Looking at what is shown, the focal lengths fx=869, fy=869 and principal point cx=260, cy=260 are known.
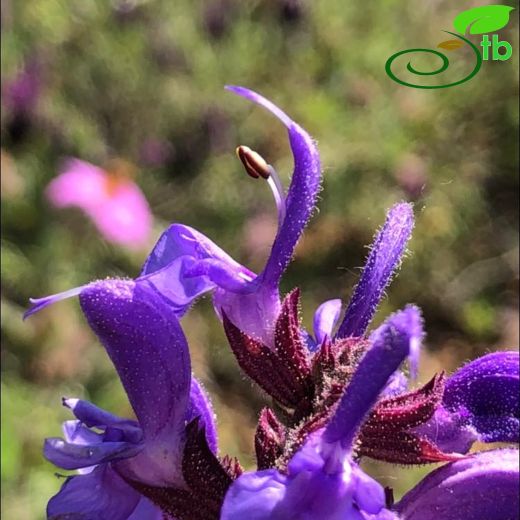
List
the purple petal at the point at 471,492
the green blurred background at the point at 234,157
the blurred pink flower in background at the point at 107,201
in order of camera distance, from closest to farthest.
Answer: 1. the purple petal at the point at 471,492
2. the blurred pink flower in background at the point at 107,201
3. the green blurred background at the point at 234,157

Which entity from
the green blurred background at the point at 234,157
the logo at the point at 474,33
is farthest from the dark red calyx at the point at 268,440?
the green blurred background at the point at 234,157

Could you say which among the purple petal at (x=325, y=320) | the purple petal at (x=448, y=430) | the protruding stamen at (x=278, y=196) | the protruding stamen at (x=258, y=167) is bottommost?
the purple petal at (x=448, y=430)

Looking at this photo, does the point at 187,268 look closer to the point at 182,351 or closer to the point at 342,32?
the point at 182,351

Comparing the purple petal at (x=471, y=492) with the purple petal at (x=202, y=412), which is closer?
the purple petal at (x=471, y=492)

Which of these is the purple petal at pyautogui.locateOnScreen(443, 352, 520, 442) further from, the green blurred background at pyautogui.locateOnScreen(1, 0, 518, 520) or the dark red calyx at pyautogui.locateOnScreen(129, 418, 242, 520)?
the green blurred background at pyautogui.locateOnScreen(1, 0, 518, 520)

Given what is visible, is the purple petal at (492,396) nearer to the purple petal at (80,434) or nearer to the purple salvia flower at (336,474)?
the purple salvia flower at (336,474)
